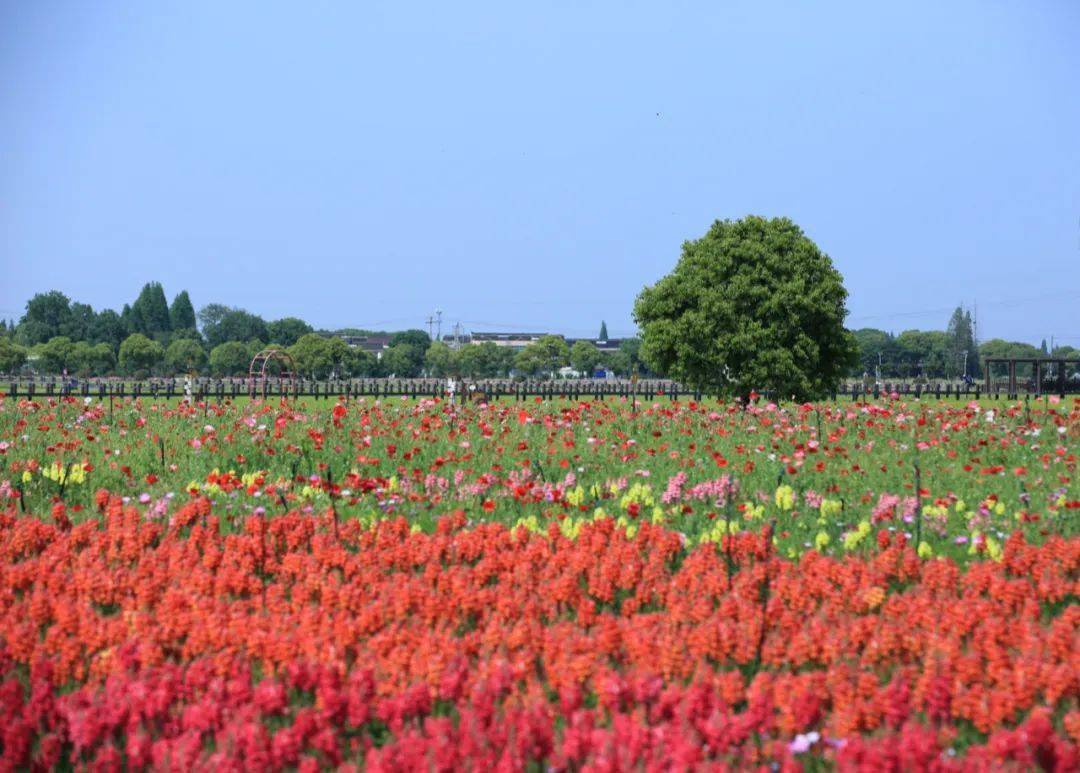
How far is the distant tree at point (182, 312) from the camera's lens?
154 meters

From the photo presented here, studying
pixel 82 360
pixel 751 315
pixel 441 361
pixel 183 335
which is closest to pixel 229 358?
pixel 82 360

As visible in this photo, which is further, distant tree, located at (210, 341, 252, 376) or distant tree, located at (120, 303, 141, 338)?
distant tree, located at (120, 303, 141, 338)

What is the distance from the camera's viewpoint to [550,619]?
21.1 feet

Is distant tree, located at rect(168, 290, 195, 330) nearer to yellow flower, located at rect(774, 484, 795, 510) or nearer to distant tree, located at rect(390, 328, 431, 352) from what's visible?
distant tree, located at rect(390, 328, 431, 352)

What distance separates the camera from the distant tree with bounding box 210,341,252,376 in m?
130

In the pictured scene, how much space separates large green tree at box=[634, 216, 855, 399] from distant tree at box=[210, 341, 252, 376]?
97.1 metres

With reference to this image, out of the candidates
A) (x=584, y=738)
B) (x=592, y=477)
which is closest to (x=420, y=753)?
(x=584, y=738)

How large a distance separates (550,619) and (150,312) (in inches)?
5967

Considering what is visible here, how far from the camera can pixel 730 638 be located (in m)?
5.75

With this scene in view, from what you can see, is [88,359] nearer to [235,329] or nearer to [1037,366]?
[235,329]

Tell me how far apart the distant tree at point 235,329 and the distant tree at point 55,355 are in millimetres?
34498

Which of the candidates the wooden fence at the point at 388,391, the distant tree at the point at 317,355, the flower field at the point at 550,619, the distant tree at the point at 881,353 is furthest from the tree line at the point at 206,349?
the flower field at the point at 550,619

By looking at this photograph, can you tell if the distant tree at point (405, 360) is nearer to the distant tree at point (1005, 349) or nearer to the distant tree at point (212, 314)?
the distant tree at point (212, 314)

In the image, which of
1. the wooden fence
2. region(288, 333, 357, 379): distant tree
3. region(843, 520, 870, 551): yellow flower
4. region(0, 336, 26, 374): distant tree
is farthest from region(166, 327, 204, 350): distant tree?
region(843, 520, 870, 551): yellow flower
